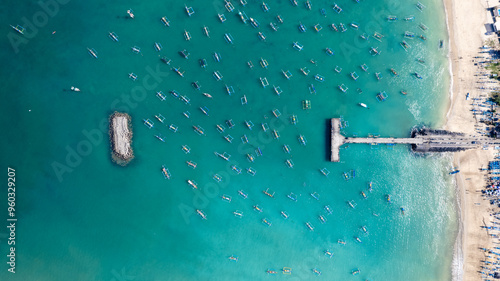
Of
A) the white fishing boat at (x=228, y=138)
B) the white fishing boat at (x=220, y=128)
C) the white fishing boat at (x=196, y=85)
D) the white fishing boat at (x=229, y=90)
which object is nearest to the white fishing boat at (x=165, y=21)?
the white fishing boat at (x=196, y=85)

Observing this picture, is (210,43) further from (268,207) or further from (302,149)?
(268,207)

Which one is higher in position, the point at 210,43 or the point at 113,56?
the point at 210,43

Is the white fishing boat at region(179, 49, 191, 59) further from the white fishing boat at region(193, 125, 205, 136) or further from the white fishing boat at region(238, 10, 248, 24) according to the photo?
Answer: the white fishing boat at region(193, 125, 205, 136)

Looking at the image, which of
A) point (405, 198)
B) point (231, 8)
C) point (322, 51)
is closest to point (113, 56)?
point (231, 8)

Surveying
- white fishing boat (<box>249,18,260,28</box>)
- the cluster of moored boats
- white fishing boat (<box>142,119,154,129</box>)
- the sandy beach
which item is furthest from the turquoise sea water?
the sandy beach

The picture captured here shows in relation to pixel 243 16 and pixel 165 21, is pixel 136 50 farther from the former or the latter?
pixel 243 16
